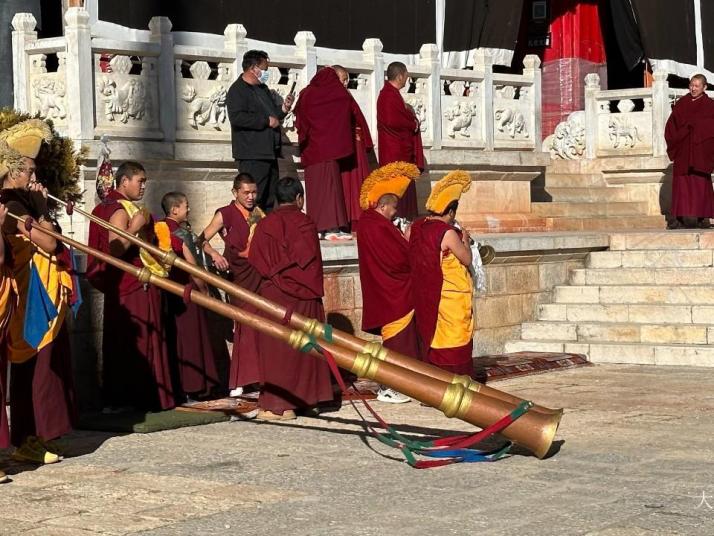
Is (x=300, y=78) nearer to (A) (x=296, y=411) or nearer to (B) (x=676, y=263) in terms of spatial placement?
(B) (x=676, y=263)

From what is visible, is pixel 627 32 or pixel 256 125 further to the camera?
pixel 627 32

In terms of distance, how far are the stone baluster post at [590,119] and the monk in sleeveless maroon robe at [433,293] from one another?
9069mm

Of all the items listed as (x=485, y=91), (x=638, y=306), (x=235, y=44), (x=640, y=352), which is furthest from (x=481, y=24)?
(x=640, y=352)

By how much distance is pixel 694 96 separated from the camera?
1694 cm

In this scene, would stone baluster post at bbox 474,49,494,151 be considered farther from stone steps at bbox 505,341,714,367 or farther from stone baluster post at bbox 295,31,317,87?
stone steps at bbox 505,341,714,367

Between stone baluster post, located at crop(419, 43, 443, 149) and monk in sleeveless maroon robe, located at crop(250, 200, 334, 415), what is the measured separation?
5.93 metres

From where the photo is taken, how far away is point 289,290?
9.88 meters

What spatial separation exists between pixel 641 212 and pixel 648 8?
2.92m

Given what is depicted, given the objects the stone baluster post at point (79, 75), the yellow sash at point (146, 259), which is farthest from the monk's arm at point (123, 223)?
the stone baluster post at point (79, 75)

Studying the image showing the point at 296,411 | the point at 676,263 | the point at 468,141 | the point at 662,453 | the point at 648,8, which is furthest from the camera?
the point at 648,8

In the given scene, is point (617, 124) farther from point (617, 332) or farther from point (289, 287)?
point (289, 287)

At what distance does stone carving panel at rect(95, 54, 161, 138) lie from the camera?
12586 millimetres

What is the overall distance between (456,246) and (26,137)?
3.00 m

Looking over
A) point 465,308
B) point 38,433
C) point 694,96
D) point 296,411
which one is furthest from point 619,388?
point 694,96
